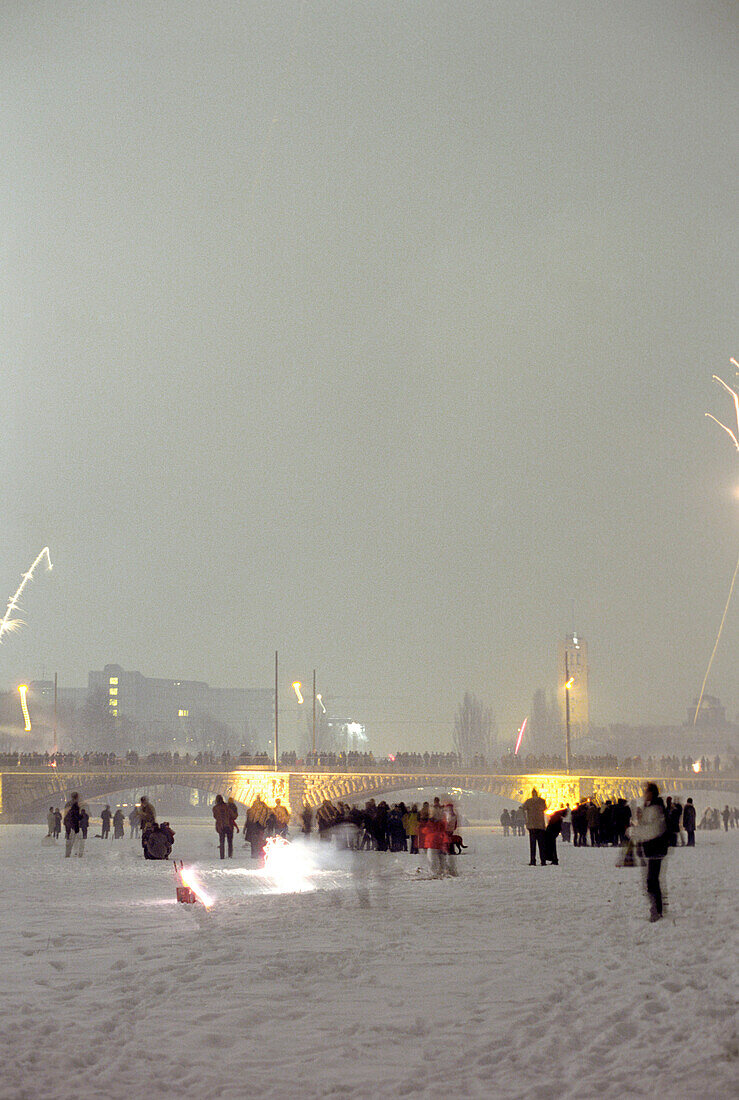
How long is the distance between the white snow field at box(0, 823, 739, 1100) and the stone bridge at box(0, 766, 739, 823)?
56.7 m

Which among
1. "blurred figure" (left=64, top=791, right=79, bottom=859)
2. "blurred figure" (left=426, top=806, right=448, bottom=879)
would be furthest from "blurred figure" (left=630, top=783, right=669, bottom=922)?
"blurred figure" (left=64, top=791, right=79, bottom=859)

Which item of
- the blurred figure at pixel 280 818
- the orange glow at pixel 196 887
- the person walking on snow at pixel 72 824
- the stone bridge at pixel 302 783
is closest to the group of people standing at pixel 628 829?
the orange glow at pixel 196 887

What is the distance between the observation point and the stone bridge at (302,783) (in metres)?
73.2

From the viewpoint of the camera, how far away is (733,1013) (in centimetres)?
924

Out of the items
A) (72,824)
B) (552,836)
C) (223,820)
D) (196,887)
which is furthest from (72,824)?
(552,836)

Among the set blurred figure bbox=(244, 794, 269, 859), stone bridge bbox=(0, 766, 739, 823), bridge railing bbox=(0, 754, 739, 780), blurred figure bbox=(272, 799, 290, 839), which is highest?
blurred figure bbox=(244, 794, 269, 859)

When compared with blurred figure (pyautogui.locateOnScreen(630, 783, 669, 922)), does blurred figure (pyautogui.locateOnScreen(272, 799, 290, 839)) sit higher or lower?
lower

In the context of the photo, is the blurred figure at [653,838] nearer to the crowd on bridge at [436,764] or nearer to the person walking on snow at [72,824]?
the person walking on snow at [72,824]

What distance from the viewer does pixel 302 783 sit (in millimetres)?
81562

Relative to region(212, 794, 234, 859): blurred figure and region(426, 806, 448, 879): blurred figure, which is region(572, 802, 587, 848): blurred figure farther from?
region(426, 806, 448, 879): blurred figure

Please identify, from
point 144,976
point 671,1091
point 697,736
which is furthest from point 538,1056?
point 697,736

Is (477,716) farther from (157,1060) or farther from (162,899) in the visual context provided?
(157,1060)

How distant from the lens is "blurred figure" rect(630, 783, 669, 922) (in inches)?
556

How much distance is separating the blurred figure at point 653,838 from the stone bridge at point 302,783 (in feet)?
188
